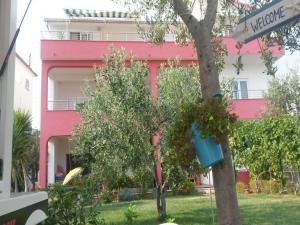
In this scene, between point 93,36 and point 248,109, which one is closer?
point 248,109

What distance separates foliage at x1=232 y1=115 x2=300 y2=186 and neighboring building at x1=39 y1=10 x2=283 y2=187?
3.25 metres

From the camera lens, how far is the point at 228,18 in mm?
6359

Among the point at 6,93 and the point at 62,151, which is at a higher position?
the point at 62,151

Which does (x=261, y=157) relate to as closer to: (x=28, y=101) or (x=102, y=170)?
(x=102, y=170)

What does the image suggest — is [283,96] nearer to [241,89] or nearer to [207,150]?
[241,89]

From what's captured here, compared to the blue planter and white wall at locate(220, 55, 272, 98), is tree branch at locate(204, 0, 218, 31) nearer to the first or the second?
the blue planter

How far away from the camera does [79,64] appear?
23.0 metres

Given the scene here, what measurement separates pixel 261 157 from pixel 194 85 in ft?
22.4

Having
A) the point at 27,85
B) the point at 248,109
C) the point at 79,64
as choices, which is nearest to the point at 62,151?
the point at 79,64

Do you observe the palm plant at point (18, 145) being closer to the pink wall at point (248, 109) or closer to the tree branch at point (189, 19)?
the tree branch at point (189, 19)

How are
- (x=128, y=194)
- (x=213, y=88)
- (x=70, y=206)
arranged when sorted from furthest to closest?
(x=128, y=194)
(x=70, y=206)
(x=213, y=88)

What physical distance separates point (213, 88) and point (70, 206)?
15.2 ft

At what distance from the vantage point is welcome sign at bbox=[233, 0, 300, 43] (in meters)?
3.21

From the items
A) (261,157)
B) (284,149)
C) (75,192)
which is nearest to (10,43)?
(75,192)
